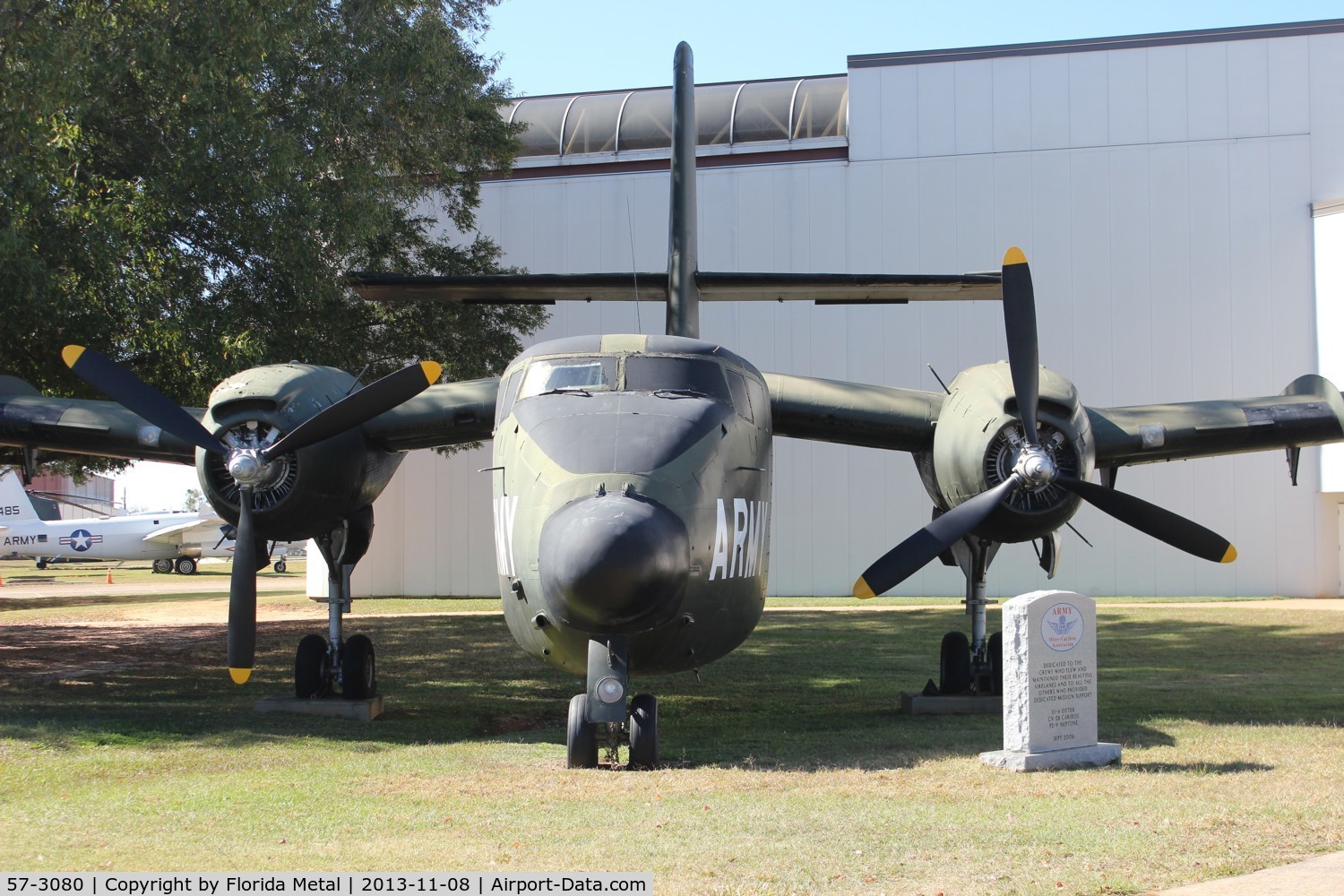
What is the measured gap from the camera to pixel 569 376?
1054 centimetres

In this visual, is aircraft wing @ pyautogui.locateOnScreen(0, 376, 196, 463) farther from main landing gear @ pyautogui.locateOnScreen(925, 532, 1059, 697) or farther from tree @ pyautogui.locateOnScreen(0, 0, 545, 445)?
main landing gear @ pyautogui.locateOnScreen(925, 532, 1059, 697)

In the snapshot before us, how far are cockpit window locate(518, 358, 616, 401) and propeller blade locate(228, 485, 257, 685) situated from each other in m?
3.43

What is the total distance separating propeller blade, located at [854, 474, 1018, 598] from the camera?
1125 centimetres

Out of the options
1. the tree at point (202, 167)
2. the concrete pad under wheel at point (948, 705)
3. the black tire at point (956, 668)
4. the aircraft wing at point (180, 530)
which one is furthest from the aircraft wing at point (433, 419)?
→ the aircraft wing at point (180, 530)

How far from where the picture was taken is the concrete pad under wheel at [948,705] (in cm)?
1342

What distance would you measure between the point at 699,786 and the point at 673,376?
358 cm

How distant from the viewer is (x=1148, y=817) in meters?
7.53

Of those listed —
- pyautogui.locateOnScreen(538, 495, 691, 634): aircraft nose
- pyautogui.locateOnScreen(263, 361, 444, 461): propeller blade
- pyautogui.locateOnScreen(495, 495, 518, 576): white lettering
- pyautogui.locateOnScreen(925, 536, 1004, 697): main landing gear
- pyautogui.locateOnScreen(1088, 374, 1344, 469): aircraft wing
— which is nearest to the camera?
pyautogui.locateOnScreen(538, 495, 691, 634): aircraft nose

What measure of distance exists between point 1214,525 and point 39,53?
28.3m

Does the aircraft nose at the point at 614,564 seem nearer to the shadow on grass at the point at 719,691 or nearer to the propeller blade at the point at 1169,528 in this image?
the shadow on grass at the point at 719,691

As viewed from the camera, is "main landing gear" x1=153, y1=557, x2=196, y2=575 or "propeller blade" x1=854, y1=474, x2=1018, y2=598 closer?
"propeller blade" x1=854, y1=474, x2=1018, y2=598

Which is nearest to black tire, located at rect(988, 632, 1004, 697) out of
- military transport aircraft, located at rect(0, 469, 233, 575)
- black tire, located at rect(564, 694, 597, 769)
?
black tire, located at rect(564, 694, 597, 769)

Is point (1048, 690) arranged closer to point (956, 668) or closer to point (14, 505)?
point (956, 668)

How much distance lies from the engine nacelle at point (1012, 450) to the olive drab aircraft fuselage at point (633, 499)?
7.21 feet
